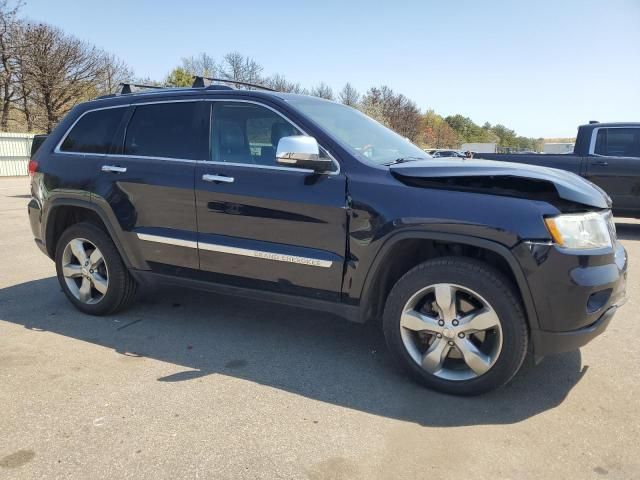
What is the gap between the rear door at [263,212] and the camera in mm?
3398

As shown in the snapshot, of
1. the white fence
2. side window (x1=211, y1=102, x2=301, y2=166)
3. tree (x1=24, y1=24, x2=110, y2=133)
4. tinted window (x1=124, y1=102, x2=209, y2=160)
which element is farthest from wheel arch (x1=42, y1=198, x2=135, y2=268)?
tree (x1=24, y1=24, x2=110, y2=133)

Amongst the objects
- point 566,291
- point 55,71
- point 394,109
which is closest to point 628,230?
point 566,291

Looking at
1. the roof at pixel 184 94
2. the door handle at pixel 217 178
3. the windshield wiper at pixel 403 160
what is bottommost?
the door handle at pixel 217 178

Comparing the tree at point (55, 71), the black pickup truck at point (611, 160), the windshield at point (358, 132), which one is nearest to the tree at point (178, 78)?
the tree at point (55, 71)

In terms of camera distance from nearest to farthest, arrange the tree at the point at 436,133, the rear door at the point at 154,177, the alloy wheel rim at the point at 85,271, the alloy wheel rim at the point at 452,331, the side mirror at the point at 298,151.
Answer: the alloy wheel rim at the point at 452,331 < the side mirror at the point at 298,151 < the rear door at the point at 154,177 < the alloy wheel rim at the point at 85,271 < the tree at the point at 436,133

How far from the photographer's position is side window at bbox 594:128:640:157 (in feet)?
28.6

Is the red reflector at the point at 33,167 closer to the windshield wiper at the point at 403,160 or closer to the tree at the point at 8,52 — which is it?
the windshield wiper at the point at 403,160

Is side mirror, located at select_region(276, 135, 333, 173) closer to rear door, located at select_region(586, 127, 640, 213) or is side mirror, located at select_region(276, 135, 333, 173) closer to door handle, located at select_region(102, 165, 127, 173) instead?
door handle, located at select_region(102, 165, 127, 173)

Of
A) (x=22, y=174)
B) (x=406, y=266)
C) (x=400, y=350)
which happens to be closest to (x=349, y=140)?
(x=406, y=266)

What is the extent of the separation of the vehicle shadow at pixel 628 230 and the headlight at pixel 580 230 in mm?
6692

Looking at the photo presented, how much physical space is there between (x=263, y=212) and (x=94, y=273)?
6.32 ft

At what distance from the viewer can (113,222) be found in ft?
14.1

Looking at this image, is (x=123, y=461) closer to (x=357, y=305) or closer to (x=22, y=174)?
(x=357, y=305)

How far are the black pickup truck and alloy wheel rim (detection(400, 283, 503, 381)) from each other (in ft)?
19.7
